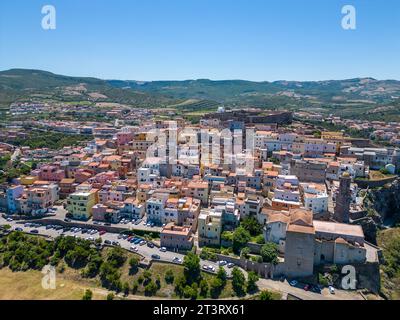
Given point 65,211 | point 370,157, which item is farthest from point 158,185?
point 370,157

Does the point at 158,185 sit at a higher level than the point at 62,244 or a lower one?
higher

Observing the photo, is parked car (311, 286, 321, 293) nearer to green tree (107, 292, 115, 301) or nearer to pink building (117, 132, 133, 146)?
green tree (107, 292, 115, 301)

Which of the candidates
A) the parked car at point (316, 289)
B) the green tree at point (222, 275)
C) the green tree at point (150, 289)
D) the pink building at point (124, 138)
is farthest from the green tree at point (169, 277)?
the pink building at point (124, 138)

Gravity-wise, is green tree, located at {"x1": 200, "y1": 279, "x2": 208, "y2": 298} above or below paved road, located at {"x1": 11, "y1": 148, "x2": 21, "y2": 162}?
below

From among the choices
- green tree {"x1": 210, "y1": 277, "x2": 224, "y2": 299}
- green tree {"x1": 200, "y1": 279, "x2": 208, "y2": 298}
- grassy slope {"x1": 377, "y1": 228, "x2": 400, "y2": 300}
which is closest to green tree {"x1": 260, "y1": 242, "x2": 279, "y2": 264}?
green tree {"x1": 210, "y1": 277, "x2": 224, "y2": 299}

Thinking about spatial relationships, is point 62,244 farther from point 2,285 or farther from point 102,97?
point 102,97

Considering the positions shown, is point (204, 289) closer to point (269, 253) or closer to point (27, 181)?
point (269, 253)
